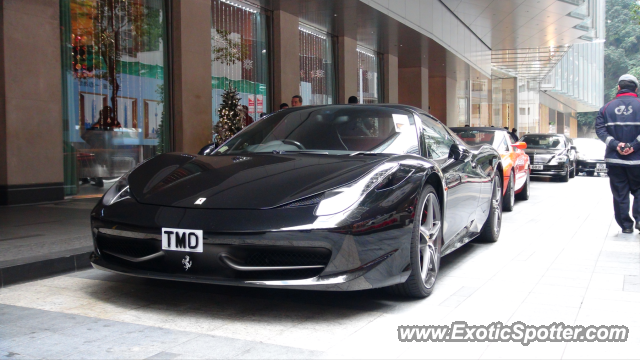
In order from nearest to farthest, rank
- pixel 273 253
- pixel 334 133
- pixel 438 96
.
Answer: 1. pixel 273 253
2. pixel 334 133
3. pixel 438 96

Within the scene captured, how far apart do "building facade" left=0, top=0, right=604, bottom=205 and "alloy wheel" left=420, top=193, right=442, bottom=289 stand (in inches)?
287

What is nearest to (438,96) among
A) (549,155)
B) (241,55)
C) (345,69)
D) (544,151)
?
(345,69)

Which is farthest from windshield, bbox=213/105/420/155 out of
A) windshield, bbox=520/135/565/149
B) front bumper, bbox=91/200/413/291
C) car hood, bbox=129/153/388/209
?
windshield, bbox=520/135/565/149

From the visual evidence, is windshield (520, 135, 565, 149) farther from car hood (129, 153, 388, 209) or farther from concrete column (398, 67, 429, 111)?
car hood (129, 153, 388, 209)

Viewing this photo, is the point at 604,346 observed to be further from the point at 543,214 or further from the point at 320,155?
the point at 543,214

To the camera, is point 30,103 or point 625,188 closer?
point 625,188

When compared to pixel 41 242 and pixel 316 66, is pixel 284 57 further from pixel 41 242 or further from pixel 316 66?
pixel 41 242

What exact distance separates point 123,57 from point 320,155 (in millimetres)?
8570

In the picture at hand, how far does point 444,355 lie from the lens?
2830 mm

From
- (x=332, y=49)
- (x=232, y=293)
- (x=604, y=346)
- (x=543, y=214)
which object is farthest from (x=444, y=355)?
(x=332, y=49)

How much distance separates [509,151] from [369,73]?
1236 cm

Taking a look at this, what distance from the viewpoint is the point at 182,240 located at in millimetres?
3195

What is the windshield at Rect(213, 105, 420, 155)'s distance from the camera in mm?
4199

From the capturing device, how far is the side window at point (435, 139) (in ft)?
14.6
